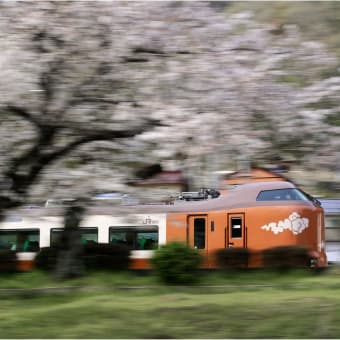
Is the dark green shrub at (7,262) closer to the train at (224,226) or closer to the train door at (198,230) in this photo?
the train at (224,226)

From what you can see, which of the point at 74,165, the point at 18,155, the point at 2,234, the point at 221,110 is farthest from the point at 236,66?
the point at 2,234

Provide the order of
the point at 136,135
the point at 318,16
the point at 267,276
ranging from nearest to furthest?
the point at 136,135, the point at 267,276, the point at 318,16

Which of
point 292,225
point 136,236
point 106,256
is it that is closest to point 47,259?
point 106,256

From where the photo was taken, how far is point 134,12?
8.32 metres

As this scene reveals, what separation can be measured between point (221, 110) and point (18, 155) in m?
2.77

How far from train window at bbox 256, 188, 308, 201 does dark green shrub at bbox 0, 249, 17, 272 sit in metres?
5.82

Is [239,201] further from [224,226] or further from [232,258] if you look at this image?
[232,258]

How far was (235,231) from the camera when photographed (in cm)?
1522

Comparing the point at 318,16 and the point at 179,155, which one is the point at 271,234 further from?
the point at 179,155

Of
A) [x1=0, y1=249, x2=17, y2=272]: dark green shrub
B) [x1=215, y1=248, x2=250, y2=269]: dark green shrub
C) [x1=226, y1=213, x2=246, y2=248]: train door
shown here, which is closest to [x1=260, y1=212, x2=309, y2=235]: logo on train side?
[x1=226, y1=213, x2=246, y2=248]: train door

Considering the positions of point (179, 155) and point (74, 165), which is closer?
point (179, 155)

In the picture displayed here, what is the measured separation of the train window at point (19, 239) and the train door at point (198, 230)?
3.84 metres

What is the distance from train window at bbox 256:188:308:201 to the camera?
49.3 ft

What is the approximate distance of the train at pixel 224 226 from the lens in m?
14.8
